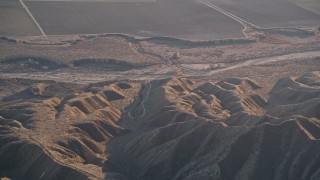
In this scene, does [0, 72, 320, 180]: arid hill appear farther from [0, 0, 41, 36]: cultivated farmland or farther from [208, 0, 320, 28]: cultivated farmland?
[208, 0, 320, 28]: cultivated farmland

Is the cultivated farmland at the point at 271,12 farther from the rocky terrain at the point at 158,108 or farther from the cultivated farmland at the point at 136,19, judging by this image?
the rocky terrain at the point at 158,108

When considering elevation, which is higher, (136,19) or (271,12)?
(136,19)

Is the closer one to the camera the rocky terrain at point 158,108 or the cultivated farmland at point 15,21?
the rocky terrain at point 158,108

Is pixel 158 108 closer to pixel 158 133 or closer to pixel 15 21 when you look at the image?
pixel 158 133

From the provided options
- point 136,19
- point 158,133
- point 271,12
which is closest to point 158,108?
point 158,133

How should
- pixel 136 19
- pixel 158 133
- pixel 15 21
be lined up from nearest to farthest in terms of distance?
pixel 158 133, pixel 15 21, pixel 136 19

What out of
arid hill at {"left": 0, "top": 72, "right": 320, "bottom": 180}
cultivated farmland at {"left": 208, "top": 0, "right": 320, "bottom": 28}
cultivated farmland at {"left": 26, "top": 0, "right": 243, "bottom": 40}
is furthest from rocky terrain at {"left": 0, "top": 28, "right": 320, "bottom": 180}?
cultivated farmland at {"left": 208, "top": 0, "right": 320, "bottom": 28}

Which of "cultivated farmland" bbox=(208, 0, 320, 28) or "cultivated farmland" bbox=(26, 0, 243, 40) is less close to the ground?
"cultivated farmland" bbox=(26, 0, 243, 40)

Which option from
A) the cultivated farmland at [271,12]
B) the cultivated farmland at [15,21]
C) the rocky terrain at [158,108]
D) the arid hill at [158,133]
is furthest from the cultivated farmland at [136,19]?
the arid hill at [158,133]
